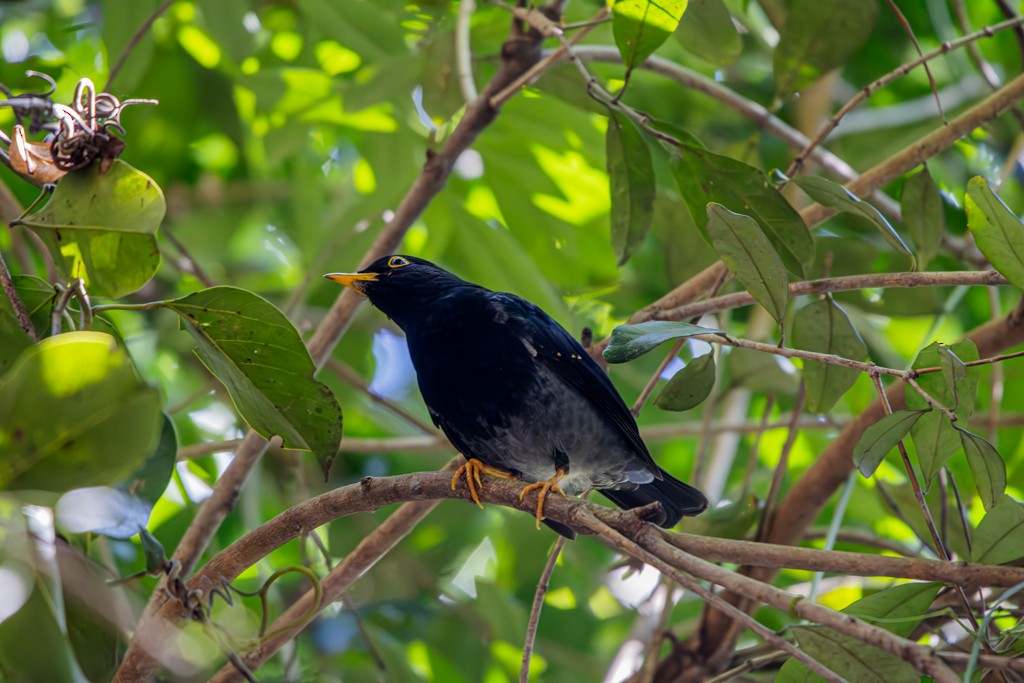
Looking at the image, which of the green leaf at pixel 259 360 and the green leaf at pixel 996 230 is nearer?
the green leaf at pixel 996 230

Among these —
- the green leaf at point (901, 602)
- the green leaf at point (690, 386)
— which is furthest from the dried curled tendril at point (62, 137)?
the green leaf at point (901, 602)

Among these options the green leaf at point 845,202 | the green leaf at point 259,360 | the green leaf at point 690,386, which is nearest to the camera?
the green leaf at point 259,360

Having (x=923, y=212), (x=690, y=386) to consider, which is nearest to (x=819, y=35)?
(x=923, y=212)

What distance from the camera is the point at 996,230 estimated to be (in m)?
2.11

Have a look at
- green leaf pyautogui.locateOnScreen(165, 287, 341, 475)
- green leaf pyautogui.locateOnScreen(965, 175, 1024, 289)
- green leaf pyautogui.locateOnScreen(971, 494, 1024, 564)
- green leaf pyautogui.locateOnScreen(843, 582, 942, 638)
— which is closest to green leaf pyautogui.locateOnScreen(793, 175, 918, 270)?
green leaf pyautogui.locateOnScreen(965, 175, 1024, 289)

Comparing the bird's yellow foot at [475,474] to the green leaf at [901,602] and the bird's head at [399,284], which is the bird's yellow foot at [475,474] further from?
the green leaf at [901,602]

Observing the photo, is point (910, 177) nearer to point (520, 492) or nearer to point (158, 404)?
point (520, 492)

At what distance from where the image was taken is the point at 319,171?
5551 millimetres

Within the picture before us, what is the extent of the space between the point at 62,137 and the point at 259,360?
2.06 feet

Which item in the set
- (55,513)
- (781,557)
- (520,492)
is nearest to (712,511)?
(520,492)

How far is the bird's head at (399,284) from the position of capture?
3.62 m

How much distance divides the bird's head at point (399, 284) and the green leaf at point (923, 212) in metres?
1.56

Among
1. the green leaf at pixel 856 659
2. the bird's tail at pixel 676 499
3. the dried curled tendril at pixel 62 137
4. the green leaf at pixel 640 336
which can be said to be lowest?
the bird's tail at pixel 676 499

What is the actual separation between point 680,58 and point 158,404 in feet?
12.8
